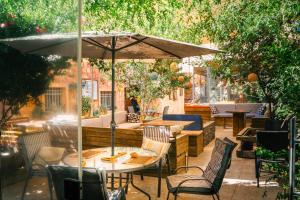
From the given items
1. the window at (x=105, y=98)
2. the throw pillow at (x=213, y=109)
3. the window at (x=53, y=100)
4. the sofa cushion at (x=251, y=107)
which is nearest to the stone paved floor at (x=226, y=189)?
the window at (x=53, y=100)

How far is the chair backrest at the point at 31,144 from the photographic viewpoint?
429 centimetres

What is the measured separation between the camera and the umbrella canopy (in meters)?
3.38

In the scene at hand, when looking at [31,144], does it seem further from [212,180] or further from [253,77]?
[253,77]

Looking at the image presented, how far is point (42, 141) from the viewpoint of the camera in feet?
15.8

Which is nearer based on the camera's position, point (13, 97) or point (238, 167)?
point (13, 97)

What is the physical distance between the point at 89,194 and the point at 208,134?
705 cm

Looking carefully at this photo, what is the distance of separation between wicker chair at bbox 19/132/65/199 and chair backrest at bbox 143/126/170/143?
1.35 m

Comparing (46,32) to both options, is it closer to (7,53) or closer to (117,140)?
(7,53)

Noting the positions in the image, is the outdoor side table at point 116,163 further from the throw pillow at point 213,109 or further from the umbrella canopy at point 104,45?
the throw pillow at point 213,109

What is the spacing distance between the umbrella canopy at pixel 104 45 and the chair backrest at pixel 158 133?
3.65 ft

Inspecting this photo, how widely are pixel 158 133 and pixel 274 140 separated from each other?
6.73 feet

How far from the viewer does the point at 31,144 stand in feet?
14.8

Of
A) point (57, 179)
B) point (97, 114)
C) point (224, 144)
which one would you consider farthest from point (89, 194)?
point (97, 114)

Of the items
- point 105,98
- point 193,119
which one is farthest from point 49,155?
point 105,98
